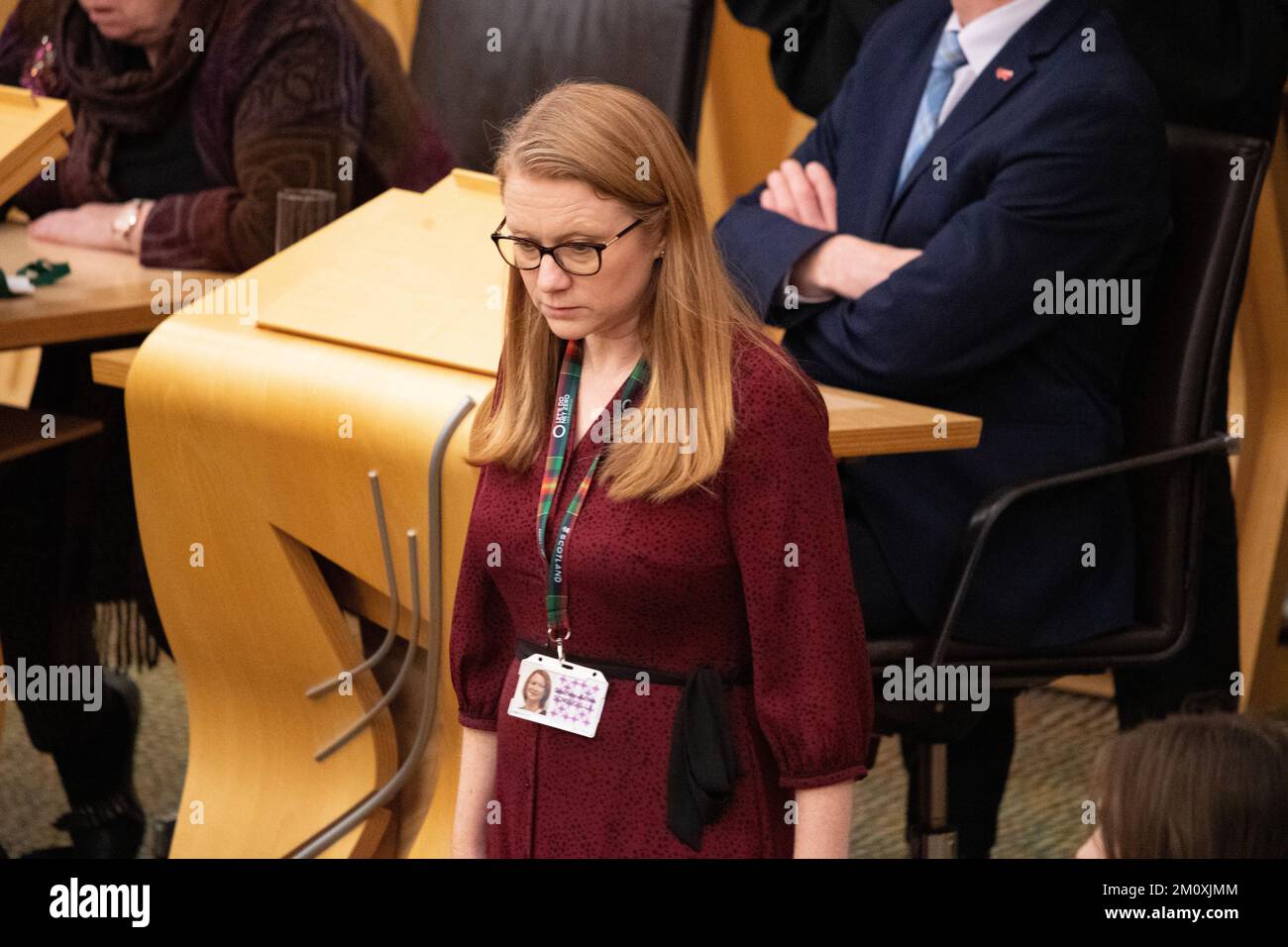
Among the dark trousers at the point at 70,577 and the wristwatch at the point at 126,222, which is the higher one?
the wristwatch at the point at 126,222

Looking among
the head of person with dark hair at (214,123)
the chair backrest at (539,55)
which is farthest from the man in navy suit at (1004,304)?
the head of person with dark hair at (214,123)

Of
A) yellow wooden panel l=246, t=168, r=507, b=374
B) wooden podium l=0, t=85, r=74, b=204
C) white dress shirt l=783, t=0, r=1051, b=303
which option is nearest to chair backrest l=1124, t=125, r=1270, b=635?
white dress shirt l=783, t=0, r=1051, b=303

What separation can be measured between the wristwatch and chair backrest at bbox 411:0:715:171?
0.56 meters

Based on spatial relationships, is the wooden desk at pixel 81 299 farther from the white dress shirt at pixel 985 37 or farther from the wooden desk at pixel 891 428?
the white dress shirt at pixel 985 37

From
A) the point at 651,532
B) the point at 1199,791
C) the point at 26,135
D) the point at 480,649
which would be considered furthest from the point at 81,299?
the point at 1199,791

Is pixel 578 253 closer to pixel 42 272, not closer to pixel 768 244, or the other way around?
pixel 768 244

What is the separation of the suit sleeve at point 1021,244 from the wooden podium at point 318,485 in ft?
0.41

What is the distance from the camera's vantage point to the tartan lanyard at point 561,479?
175cm

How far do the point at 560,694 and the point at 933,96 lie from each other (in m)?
1.30

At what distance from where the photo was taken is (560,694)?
1.79 metres

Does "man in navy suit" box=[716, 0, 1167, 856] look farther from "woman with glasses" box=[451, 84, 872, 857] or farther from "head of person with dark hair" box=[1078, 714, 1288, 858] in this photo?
"head of person with dark hair" box=[1078, 714, 1288, 858]

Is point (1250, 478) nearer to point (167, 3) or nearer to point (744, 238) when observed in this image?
point (744, 238)

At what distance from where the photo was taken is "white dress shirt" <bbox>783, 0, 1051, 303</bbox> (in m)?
2.61
